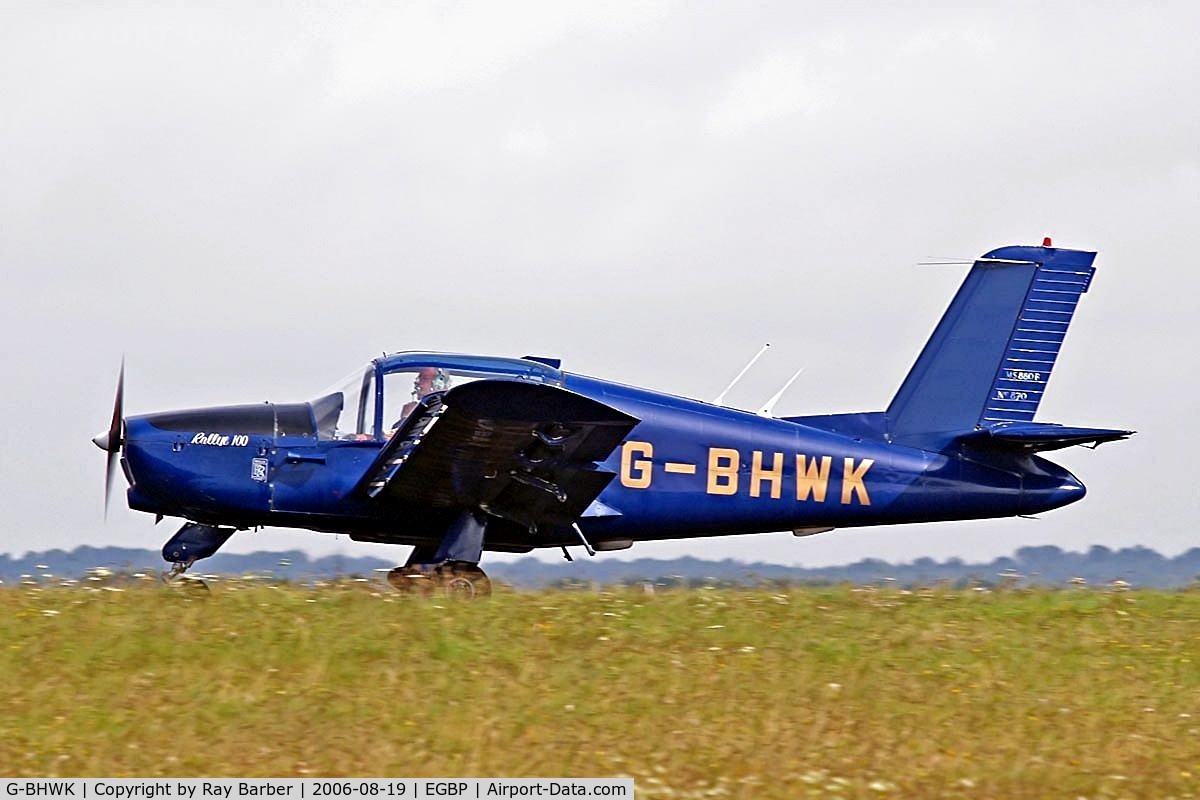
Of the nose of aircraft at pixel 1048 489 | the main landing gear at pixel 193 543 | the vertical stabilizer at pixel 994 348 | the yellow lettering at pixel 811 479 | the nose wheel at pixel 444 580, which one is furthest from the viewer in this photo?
the vertical stabilizer at pixel 994 348

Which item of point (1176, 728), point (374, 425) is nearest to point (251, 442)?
point (374, 425)

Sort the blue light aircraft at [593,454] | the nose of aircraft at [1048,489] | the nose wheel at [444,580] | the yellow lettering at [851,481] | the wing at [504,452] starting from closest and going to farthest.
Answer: the wing at [504,452]
the nose wheel at [444,580]
the blue light aircraft at [593,454]
the yellow lettering at [851,481]
the nose of aircraft at [1048,489]

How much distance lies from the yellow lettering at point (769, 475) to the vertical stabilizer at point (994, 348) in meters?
1.37

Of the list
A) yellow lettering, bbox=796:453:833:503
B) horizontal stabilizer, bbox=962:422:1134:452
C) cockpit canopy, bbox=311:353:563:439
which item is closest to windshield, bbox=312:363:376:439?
cockpit canopy, bbox=311:353:563:439

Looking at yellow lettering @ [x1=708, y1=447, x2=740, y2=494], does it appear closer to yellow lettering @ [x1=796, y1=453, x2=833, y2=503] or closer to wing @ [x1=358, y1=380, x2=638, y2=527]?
yellow lettering @ [x1=796, y1=453, x2=833, y2=503]

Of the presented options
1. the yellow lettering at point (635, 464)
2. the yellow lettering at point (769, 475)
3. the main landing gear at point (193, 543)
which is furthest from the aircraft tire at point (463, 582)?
the yellow lettering at point (769, 475)

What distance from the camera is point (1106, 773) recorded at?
7.74 metres

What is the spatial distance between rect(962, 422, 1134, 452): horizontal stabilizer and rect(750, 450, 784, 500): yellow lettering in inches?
70.1

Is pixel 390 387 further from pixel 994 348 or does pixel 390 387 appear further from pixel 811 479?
pixel 994 348

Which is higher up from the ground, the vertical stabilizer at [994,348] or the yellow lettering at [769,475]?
the vertical stabilizer at [994,348]

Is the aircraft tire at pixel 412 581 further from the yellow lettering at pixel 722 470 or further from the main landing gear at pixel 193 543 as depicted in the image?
the yellow lettering at pixel 722 470

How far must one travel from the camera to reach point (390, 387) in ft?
41.4

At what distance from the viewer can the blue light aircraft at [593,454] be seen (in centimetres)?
1212

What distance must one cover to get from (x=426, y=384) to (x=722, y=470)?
2582 mm
